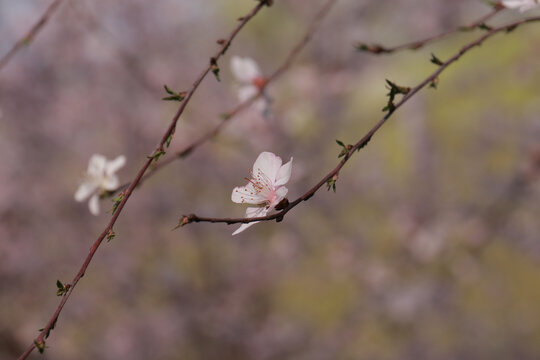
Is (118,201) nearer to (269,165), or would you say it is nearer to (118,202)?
(118,202)

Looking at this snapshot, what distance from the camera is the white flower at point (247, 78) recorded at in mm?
1917

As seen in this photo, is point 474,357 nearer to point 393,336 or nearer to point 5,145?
point 393,336

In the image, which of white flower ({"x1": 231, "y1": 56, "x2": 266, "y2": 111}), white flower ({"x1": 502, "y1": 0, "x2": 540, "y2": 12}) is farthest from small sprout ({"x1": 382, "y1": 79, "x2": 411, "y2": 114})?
white flower ({"x1": 231, "y1": 56, "x2": 266, "y2": 111})

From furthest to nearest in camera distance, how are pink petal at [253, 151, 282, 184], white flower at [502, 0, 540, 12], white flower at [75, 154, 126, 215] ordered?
white flower at [75, 154, 126, 215], white flower at [502, 0, 540, 12], pink petal at [253, 151, 282, 184]

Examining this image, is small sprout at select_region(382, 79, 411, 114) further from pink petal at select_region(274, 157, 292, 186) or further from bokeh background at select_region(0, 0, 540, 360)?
bokeh background at select_region(0, 0, 540, 360)

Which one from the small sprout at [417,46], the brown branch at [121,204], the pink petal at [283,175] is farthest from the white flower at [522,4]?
the pink petal at [283,175]

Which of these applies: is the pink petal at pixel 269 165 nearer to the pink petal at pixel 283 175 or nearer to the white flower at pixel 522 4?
the pink petal at pixel 283 175

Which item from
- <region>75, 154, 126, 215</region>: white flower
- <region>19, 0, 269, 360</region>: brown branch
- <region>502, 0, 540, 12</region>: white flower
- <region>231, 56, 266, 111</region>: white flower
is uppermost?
<region>231, 56, 266, 111</region>: white flower

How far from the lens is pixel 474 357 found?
205 inches

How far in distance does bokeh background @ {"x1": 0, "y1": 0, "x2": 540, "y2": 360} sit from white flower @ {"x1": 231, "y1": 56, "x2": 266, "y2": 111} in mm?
2417

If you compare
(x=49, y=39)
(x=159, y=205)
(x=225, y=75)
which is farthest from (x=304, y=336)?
(x=225, y=75)

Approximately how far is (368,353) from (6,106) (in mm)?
5230

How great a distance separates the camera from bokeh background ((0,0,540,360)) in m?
5.05

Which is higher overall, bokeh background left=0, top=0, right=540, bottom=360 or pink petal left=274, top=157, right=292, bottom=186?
bokeh background left=0, top=0, right=540, bottom=360
